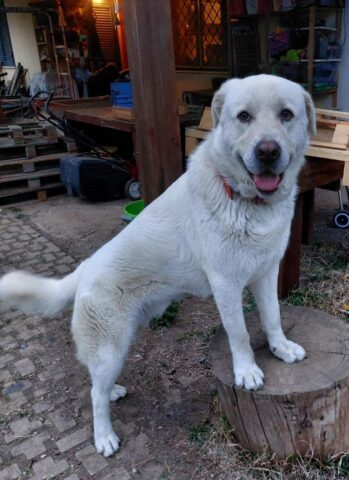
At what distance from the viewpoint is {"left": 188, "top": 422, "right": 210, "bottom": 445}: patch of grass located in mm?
2176

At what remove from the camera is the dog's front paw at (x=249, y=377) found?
184 cm

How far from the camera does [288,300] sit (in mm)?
3172

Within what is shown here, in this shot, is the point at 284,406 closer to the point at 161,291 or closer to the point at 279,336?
the point at 279,336

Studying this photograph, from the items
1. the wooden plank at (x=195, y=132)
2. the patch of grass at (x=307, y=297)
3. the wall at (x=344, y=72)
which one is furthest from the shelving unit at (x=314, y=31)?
the patch of grass at (x=307, y=297)

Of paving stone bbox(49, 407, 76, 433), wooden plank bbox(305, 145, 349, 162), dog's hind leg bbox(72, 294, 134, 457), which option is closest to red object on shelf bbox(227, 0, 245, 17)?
wooden plank bbox(305, 145, 349, 162)

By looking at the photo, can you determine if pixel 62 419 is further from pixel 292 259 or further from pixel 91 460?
pixel 292 259

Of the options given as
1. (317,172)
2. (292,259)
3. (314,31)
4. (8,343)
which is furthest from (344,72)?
(8,343)

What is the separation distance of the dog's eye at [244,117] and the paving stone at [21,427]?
1.95 metres

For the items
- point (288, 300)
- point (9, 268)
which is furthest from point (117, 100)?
point (288, 300)

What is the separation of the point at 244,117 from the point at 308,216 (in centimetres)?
245

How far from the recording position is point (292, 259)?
123 inches

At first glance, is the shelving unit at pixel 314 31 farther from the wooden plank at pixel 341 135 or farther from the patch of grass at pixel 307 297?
the patch of grass at pixel 307 297

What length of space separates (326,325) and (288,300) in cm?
99

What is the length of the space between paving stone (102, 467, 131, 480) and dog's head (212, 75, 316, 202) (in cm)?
145
